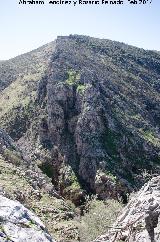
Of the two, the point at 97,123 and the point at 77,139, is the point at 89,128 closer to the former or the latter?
the point at 97,123

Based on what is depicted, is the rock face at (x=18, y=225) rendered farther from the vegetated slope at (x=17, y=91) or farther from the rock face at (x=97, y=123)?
the vegetated slope at (x=17, y=91)

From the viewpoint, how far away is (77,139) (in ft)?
247

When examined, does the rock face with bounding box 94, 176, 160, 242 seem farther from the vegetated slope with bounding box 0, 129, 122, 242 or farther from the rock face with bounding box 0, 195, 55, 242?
the vegetated slope with bounding box 0, 129, 122, 242

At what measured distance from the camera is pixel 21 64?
142 meters

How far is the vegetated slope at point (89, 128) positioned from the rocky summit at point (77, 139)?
167 millimetres

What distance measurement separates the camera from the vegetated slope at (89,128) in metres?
69.2

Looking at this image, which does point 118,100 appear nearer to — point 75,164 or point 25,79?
point 75,164

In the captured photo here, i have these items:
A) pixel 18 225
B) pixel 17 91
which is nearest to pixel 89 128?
pixel 17 91

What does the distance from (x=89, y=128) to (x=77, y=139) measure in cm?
297

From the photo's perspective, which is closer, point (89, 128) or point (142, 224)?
point (142, 224)

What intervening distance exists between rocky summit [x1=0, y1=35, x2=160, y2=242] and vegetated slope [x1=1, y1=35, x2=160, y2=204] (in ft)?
0.55

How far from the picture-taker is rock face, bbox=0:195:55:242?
33.2 ft

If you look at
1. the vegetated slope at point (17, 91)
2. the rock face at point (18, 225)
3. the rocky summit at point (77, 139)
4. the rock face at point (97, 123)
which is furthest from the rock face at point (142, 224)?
the vegetated slope at point (17, 91)

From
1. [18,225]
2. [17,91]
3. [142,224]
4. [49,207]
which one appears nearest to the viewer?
[18,225]
